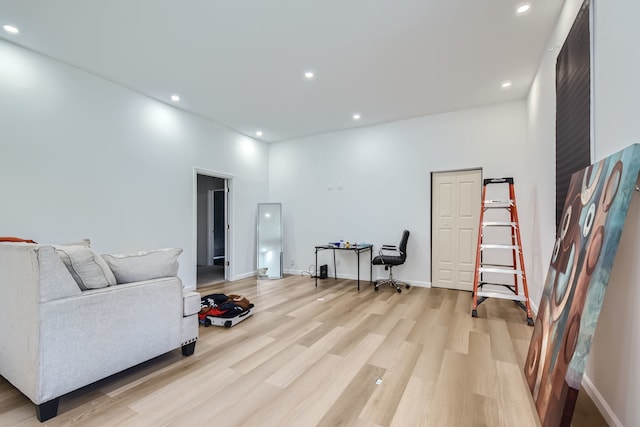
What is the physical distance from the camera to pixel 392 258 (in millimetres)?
4668

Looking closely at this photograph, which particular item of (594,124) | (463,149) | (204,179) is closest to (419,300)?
(463,149)

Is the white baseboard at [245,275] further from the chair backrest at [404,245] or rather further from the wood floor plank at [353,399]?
the wood floor plank at [353,399]

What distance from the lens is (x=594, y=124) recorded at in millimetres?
1824

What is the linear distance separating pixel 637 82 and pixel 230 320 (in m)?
3.60

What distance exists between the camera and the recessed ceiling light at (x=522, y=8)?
2441 mm

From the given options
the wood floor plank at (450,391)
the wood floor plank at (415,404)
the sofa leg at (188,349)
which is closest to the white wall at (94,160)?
the sofa leg at (188,349)

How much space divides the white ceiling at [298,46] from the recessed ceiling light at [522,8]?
0.04 meters

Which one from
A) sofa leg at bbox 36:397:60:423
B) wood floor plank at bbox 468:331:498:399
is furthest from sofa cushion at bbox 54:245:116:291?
wood floor plank at bbox 468:331:498:399

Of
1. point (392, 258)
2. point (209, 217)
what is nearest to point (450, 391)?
point (392, 258)

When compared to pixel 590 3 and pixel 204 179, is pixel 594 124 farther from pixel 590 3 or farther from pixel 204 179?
pixel 204 179

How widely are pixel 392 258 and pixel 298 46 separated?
3.38m

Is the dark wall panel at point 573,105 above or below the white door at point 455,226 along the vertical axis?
above

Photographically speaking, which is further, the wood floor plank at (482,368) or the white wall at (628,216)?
the wood floor plank at (482,368)

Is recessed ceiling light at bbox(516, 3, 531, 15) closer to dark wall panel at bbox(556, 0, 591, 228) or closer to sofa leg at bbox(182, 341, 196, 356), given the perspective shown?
dark wall panel at bbox(556, 0, 591, 228)
